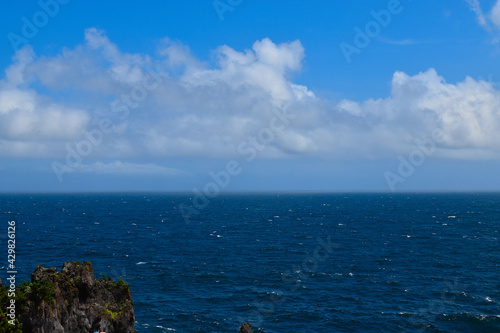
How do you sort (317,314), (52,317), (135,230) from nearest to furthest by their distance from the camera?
(52,317)
(317,314)
(135,230)

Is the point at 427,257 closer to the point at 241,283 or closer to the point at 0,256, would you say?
the point at 241,283

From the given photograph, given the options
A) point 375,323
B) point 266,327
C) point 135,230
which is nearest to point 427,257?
point 375,323

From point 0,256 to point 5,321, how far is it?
6227 centimetres

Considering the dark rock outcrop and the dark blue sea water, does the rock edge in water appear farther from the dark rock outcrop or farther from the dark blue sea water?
the dark blue sea water

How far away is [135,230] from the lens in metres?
131
